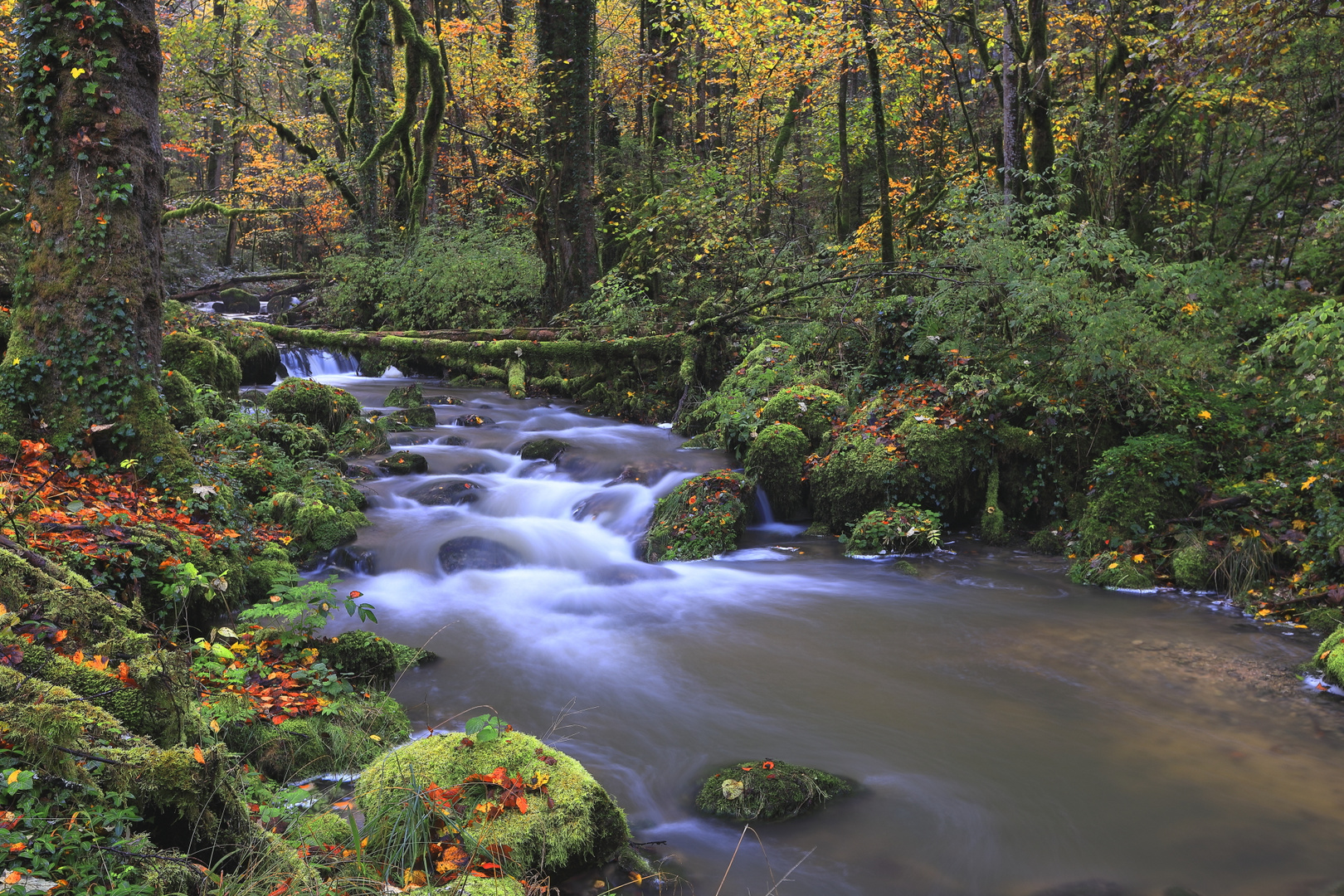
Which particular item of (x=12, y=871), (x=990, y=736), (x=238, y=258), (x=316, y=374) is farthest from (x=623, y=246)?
(x=238, y=258)

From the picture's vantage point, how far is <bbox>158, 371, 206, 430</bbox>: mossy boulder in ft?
27.9

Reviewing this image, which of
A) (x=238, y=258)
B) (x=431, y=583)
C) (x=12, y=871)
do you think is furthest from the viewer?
(x=238, y=258)

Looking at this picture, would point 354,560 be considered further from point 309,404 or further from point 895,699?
point 895,699

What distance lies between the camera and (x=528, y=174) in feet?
69.5

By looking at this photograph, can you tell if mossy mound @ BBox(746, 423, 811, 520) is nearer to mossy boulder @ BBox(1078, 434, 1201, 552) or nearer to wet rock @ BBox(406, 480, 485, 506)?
mossy boulder @ BBox(1078, 434, 1201, 552)

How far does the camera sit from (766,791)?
4395 mm

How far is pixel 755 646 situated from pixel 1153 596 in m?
3.84

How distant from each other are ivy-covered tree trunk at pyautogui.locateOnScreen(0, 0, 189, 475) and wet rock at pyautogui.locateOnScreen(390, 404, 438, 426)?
261 inches

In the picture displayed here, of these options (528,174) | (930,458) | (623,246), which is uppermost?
(528,174)

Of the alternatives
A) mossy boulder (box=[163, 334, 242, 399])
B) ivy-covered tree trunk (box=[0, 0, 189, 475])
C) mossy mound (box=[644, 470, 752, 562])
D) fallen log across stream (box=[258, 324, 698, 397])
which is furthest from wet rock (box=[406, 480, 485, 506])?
fallen log across stream (box=[258, 324, 698, 397])

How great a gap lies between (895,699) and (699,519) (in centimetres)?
377

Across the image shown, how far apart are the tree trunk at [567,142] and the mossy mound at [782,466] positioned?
7284mm

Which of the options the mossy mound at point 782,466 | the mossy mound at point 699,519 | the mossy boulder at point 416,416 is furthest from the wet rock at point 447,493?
the mossy mound at point 782,466

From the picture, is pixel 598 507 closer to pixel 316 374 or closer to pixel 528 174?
pixel 316 374
